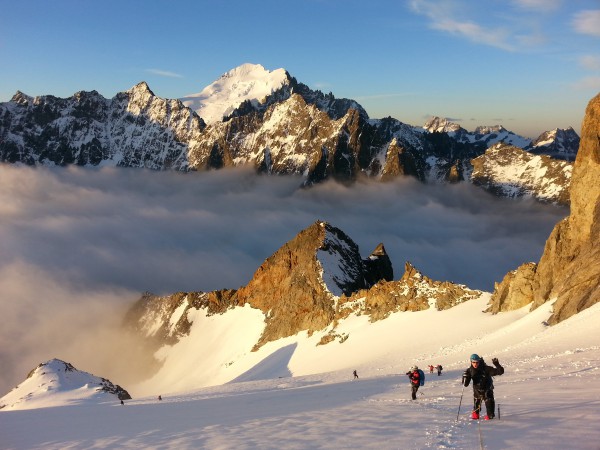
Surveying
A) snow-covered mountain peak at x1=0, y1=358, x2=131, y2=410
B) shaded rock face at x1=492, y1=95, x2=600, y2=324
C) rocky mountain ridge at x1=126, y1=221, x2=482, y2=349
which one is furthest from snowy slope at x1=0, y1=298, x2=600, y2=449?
snow-covered mountain peak at x1=0, y1=358, x2=131, y2=410

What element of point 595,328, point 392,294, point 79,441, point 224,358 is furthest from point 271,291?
point 79,441

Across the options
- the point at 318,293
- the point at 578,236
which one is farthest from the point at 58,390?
the point at 578,236

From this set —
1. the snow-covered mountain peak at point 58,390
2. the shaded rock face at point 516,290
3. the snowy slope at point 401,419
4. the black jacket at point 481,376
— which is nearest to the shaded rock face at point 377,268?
the shaded rock face at point 516,290

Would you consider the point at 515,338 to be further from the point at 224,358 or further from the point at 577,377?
the point at 224,358

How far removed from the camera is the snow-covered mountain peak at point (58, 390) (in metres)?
91.9

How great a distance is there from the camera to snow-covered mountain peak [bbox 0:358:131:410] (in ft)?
301

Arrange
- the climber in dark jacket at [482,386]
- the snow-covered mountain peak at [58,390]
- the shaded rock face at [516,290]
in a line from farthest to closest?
the snow-covered mountain peak at [58,390] → the shaded rock face at [516,290] → the climber in dark jacket at [482,386]

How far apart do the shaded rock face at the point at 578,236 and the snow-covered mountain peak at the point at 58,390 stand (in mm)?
71138

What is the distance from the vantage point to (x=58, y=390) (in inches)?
3895

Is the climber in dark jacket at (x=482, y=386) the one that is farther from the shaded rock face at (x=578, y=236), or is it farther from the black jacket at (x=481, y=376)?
the shaded rock face at (x=578, y=236)

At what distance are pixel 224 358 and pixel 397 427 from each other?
389ft

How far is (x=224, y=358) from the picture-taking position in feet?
429

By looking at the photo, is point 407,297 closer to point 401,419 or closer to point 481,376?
point 401,419

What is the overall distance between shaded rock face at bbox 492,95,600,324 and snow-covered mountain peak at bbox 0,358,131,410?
71.1 metres
